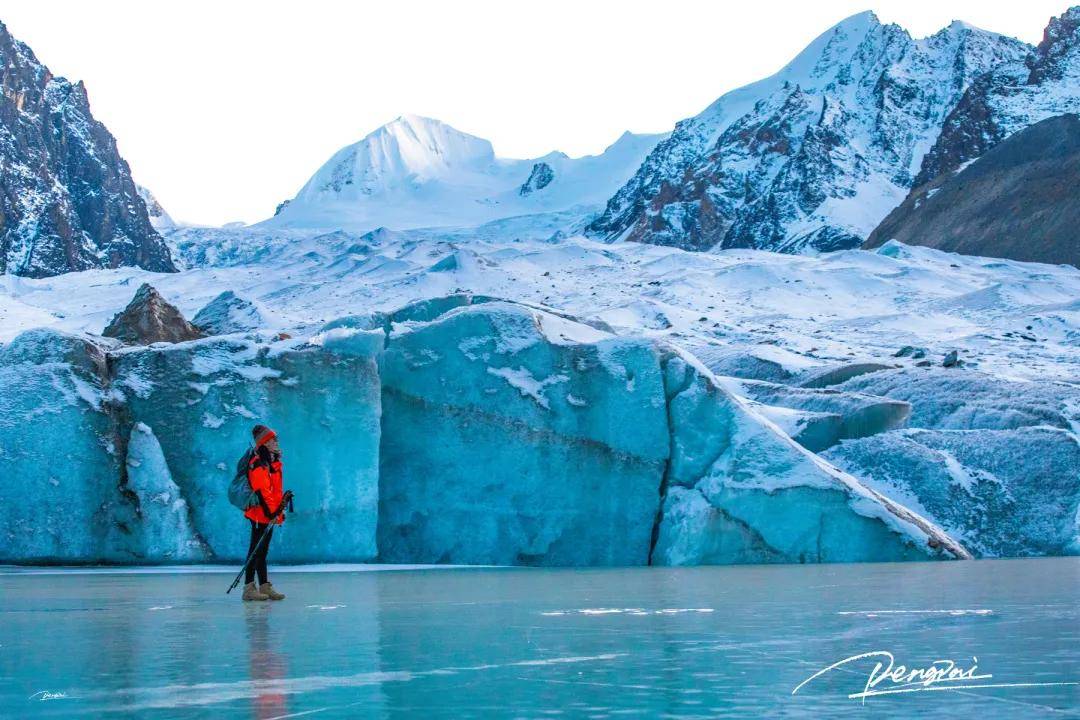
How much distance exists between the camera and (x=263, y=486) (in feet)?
37.8

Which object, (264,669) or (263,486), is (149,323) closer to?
(263,486)

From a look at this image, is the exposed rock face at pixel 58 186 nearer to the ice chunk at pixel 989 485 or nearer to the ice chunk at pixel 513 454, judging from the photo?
the ice chunk at pixel 989 485

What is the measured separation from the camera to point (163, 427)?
1672cm

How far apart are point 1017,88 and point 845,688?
143257mm

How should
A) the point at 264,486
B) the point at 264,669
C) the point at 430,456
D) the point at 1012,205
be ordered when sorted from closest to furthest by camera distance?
the point at 264,669 < the point at 264,486 < the point at 430,456 < the point at 1012,205

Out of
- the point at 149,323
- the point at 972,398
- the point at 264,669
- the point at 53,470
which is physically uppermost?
the point at 149,323

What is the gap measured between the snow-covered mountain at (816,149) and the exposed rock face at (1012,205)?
63.4 ft

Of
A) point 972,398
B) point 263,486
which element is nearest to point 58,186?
point 972,398

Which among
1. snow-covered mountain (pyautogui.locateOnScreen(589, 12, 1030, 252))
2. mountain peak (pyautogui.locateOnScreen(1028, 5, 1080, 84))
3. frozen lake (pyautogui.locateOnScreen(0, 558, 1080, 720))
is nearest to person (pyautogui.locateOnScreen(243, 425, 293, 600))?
frozen lake (pyautogui.locateOnScreen(0, 558, 1080, 720))

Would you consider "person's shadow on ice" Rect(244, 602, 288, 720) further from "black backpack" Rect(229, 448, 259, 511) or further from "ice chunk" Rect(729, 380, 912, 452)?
"ice chunk" Rect(729, 380, 912, 452)

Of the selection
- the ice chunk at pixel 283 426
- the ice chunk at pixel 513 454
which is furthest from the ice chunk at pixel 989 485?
the ice chunk at pixel 283 426

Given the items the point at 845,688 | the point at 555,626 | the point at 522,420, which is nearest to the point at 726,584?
the point at 555,626

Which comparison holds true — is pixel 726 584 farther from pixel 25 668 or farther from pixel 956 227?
pixel 956 227

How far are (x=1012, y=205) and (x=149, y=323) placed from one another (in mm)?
83253
